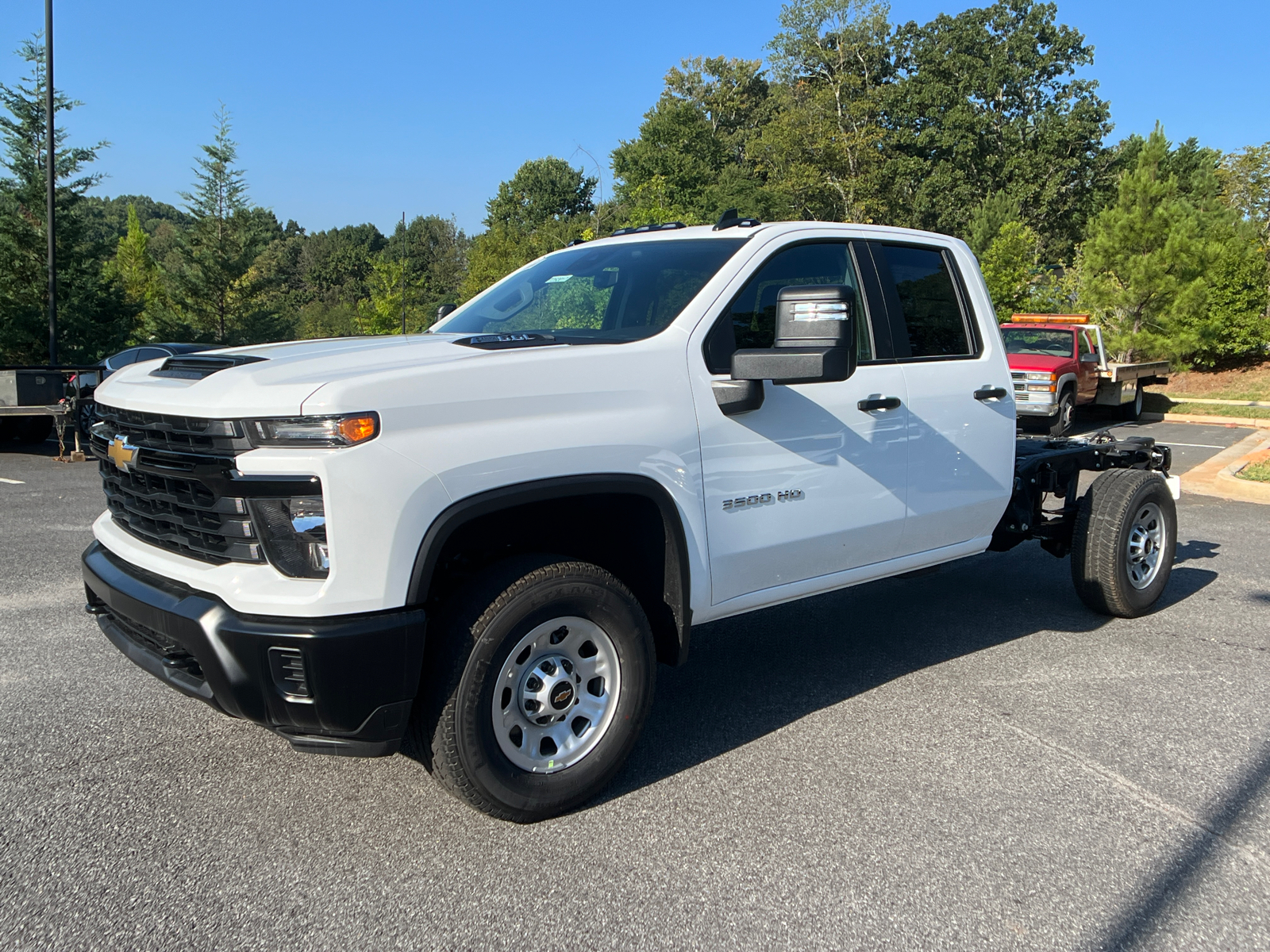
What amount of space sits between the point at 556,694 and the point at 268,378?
1348 mm

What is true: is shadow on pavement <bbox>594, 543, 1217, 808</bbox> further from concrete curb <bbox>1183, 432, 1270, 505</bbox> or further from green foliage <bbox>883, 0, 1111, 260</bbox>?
green foliage <bbox>883, 0, 1111, 260</bbox>

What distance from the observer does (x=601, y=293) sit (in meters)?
4.27

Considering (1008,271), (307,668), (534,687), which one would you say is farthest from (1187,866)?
(1008,271)

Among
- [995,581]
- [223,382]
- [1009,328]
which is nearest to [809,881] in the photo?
[223,382]

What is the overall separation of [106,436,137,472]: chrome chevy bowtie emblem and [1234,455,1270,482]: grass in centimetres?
1077

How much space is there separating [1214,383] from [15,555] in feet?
93.8

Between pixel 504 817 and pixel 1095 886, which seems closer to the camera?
pixel 1095 886

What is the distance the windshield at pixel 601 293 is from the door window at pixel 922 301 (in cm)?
88

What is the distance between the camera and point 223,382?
2.99 metres

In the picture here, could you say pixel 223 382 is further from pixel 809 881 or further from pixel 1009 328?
pixel 1009 328

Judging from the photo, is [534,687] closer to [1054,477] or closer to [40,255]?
[1054,477]

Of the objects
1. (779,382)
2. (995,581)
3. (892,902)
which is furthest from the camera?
(995,581)

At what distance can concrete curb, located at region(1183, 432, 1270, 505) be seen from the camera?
393 inches

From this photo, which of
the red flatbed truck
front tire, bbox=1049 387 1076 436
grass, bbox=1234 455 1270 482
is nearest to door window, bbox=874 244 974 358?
grass, bbox=1234 455 1270 482
